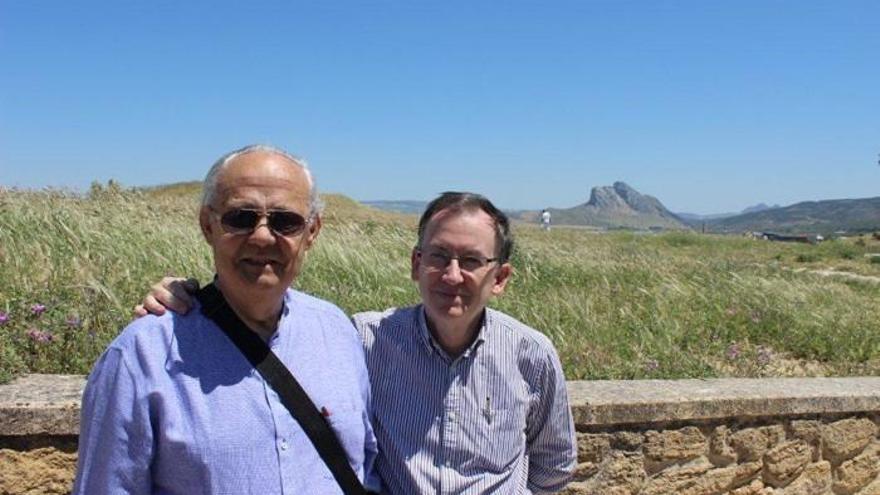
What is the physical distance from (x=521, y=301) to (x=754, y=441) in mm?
2364

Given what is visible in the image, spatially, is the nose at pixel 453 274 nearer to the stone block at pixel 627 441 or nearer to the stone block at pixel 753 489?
the stone block at pixel 627 441

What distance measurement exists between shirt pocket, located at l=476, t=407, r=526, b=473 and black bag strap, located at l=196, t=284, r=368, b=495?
575 mm

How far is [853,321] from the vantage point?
6.94 m

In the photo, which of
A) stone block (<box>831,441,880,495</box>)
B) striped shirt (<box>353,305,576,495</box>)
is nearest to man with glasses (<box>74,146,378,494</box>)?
striped shirt (<box>353,305,576,495</box>)

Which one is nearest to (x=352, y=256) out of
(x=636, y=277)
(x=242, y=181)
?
(x=636, y=277)

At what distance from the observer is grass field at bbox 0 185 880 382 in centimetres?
365

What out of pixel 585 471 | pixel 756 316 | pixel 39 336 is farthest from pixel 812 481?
pixel 39 336

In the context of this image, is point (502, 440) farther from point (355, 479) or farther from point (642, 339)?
point (642, 339)

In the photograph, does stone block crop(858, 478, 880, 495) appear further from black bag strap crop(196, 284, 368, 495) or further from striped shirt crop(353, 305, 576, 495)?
black bag strap crop(196, 284, 368, 495)

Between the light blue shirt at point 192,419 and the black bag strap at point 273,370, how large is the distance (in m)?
0.02

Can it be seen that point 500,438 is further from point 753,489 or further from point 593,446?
point 753,489

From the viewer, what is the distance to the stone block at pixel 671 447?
3.65m

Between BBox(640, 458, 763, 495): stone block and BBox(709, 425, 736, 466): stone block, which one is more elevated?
BBox(709, 425, 736, 466): stone block

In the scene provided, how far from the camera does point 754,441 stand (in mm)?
3938
